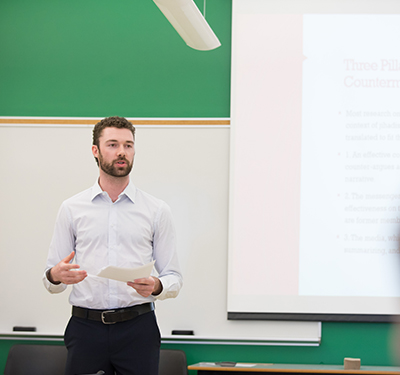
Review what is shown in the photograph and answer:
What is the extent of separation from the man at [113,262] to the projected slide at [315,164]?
107 centimetres

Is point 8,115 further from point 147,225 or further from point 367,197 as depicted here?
point 367,197

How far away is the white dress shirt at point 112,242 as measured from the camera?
2117 mm

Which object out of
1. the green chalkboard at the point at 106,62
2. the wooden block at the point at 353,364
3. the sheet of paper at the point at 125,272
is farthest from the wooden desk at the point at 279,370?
the green chalkboard at the point at 106,62

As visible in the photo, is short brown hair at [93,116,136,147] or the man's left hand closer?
the man's left hand

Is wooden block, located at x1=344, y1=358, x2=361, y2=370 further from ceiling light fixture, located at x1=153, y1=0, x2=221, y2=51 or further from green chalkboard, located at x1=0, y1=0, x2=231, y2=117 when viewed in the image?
ceiling light fixture, located at x1=153, y1=0, x2=221, y2=51

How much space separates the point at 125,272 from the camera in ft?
5.85

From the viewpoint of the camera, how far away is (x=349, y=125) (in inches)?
126

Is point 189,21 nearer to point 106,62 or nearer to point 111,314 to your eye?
point 106,62

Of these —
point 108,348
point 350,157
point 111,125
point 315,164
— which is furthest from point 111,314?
point 350,157

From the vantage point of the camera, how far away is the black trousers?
2.05 metres

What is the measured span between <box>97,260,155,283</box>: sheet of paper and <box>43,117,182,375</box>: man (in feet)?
0.35

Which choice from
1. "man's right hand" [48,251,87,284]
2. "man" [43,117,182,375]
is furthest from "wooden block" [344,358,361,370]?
"man's right hand" [48,251,87,284]

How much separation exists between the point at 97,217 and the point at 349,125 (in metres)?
1.98

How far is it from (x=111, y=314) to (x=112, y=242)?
345 mm
